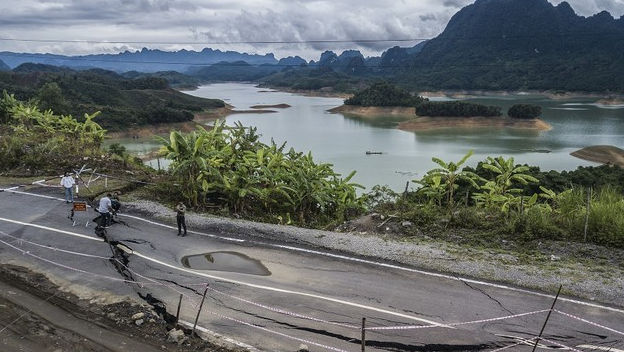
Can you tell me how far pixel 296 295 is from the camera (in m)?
7.23

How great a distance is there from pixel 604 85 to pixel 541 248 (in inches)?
4842

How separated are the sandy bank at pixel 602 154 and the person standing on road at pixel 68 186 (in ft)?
158

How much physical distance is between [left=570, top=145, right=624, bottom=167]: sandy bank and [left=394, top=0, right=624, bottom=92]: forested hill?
2769 inches

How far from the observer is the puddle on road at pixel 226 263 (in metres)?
8.34

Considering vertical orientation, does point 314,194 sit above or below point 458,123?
below

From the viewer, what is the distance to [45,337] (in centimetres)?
623

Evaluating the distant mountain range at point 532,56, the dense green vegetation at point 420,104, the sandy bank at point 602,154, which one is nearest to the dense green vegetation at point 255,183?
the sandy bank at point 602,154

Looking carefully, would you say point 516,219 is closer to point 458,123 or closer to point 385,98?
point 458,123

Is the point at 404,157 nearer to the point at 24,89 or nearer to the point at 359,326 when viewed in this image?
the point at 359,326

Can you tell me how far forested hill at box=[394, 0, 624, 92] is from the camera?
12680cm

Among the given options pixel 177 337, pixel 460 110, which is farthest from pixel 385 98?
pixel 177 337

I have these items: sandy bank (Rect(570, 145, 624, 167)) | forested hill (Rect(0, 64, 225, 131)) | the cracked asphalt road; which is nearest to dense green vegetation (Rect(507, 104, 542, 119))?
sandy bank (Rect(570, 145, 624, 167))

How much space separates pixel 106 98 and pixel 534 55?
14016 centimetres

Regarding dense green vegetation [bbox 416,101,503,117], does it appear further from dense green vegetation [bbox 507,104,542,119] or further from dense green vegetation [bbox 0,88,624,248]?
dense green vegetation [bbox 0,88,624,248]
